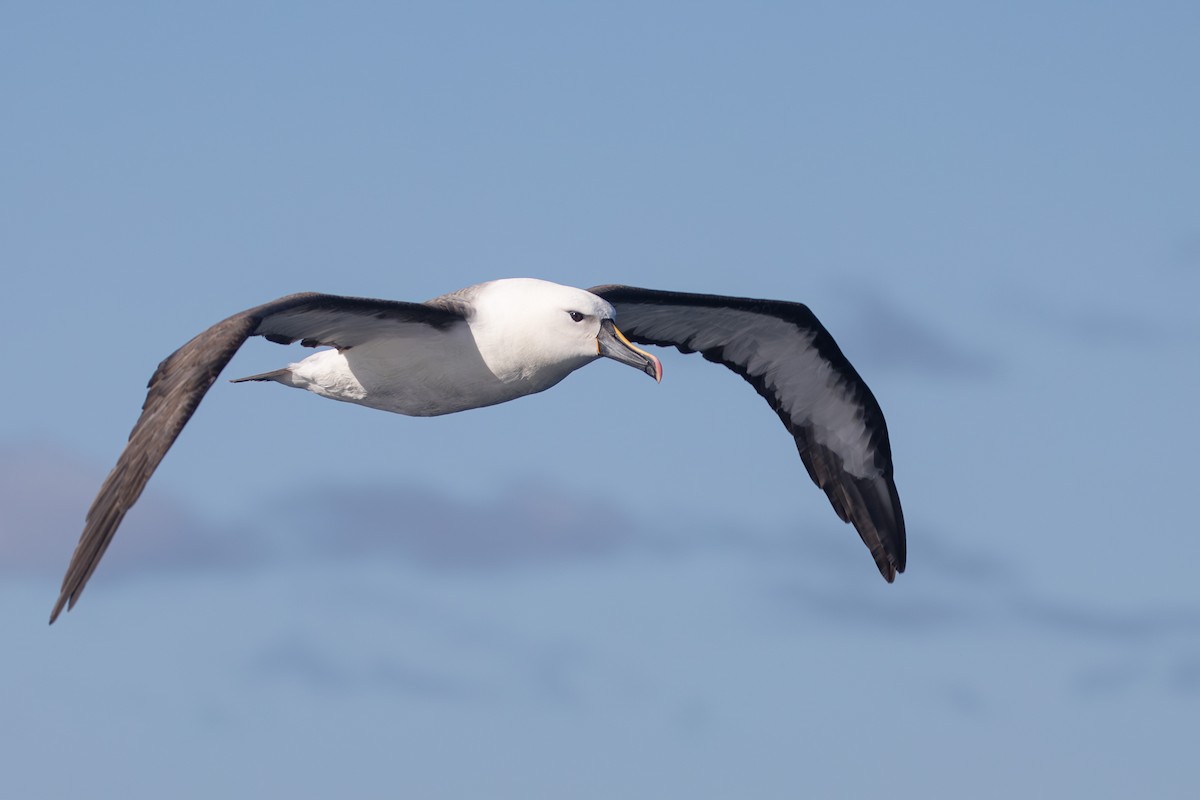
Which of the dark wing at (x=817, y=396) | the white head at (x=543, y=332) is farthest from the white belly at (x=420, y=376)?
the dark wing at (x=817, y=396)

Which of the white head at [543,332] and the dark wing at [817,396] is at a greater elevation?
the white head at [543,332]

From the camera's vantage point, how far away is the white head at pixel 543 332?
14281 mm

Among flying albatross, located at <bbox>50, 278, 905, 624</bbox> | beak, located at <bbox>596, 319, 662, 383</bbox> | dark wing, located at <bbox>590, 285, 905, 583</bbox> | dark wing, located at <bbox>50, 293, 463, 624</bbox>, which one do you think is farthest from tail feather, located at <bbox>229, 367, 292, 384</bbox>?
dark wing, located at <bbox>590, 285, 905, 583</bbox>

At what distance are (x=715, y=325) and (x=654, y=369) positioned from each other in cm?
381

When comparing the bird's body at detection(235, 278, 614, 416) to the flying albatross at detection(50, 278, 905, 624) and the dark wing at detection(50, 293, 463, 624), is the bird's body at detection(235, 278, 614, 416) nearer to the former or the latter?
the flying albatross at detection(50, 278, 905, 624)

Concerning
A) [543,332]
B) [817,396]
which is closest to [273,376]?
[543,332]

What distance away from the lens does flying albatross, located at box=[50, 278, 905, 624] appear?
1214 cm

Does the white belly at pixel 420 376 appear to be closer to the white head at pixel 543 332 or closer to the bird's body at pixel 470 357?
the bird's body at pixel 470 357

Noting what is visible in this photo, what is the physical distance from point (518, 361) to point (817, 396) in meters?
5.09

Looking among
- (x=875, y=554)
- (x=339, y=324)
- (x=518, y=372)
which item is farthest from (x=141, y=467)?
(x=875, y=554)

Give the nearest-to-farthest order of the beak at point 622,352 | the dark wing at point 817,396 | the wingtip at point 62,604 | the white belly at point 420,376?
the wingtip at point 62,604
the beak at point 622,352
the white belly at point 420,376
the dark wing at point 817,396

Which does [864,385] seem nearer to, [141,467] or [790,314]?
[790,314]

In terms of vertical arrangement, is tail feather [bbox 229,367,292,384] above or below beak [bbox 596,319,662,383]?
below

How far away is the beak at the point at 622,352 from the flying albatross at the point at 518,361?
0.01 meters
